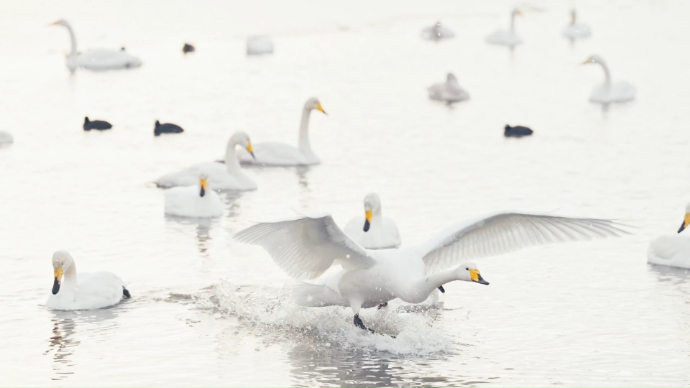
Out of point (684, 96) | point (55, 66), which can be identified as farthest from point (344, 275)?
point (55, 66)

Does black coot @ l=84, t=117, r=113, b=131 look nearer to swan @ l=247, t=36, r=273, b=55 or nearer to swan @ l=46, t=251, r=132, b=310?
swan @ l=247, t=36, r=273, b=55

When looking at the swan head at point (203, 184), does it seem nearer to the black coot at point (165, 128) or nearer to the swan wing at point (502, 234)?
the swan wing at point (502, 234)

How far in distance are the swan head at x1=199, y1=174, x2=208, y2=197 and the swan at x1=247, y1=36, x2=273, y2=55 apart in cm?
1562

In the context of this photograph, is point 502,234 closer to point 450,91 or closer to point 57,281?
point 57,281

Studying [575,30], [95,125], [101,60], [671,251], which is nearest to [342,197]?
[671,251]

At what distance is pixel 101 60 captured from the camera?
29062mm

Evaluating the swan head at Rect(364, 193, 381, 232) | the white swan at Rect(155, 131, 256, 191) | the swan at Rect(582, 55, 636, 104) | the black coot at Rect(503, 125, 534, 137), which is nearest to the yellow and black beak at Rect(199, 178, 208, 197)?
the white swan at Rect(155, 131, 256, 191)

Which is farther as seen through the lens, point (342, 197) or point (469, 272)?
point (342, 197)

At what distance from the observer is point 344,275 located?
11.1 metres

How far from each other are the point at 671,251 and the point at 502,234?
2478 millimetres

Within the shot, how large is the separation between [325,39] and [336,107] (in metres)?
10.3

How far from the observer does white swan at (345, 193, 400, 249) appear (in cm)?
1370

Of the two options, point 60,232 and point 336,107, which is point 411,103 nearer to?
point 336,107

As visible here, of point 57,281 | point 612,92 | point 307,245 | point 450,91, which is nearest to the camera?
point 307,245
